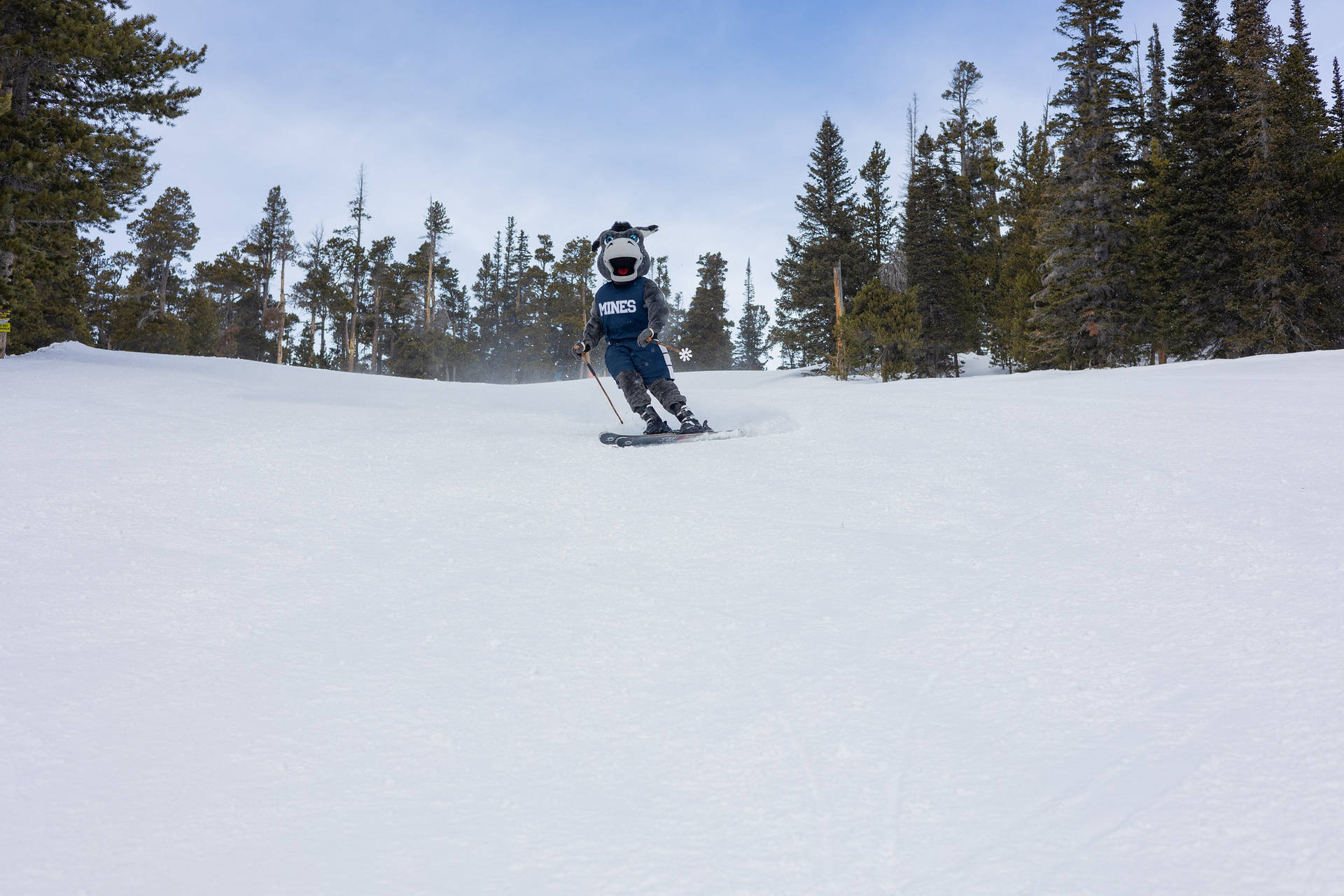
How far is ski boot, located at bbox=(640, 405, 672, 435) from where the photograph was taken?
22.6 ft

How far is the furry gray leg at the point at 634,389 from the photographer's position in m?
7.14

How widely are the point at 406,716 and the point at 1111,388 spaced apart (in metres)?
8.18

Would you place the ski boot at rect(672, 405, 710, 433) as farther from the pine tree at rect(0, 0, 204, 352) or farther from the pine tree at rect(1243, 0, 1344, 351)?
the pine tree at rect(1243, 0, 1344, 351)

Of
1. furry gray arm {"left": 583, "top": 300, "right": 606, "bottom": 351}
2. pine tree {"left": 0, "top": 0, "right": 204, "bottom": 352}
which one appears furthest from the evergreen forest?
furry gray arm {"left": 583, "top": 300, "right": 606, "bottom": 351}

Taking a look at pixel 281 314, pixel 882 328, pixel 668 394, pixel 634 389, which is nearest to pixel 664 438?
pixel 668 394

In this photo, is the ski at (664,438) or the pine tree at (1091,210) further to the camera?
the pine tree at (1091,210)

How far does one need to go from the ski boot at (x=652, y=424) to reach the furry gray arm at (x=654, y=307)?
0.77 m

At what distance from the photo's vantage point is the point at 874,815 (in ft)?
5.69

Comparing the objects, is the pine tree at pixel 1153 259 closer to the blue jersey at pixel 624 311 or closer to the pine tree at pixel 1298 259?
the pine tree at pixel 1298 259

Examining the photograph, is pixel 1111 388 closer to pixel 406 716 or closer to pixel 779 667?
pixel 779 667

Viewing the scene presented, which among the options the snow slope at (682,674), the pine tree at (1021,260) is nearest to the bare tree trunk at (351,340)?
the pine tree at (1021,260)

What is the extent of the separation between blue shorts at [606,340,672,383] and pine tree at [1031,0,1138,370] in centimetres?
2116

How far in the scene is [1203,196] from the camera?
23422 millimetres

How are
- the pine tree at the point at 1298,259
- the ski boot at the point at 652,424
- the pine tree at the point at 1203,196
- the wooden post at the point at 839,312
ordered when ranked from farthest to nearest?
the wooden post at the point at 839,312 < the pine tree at the point at 1203,196 < the pine tree at the point at 1298,259 < the ski boot at the point at 652,424
